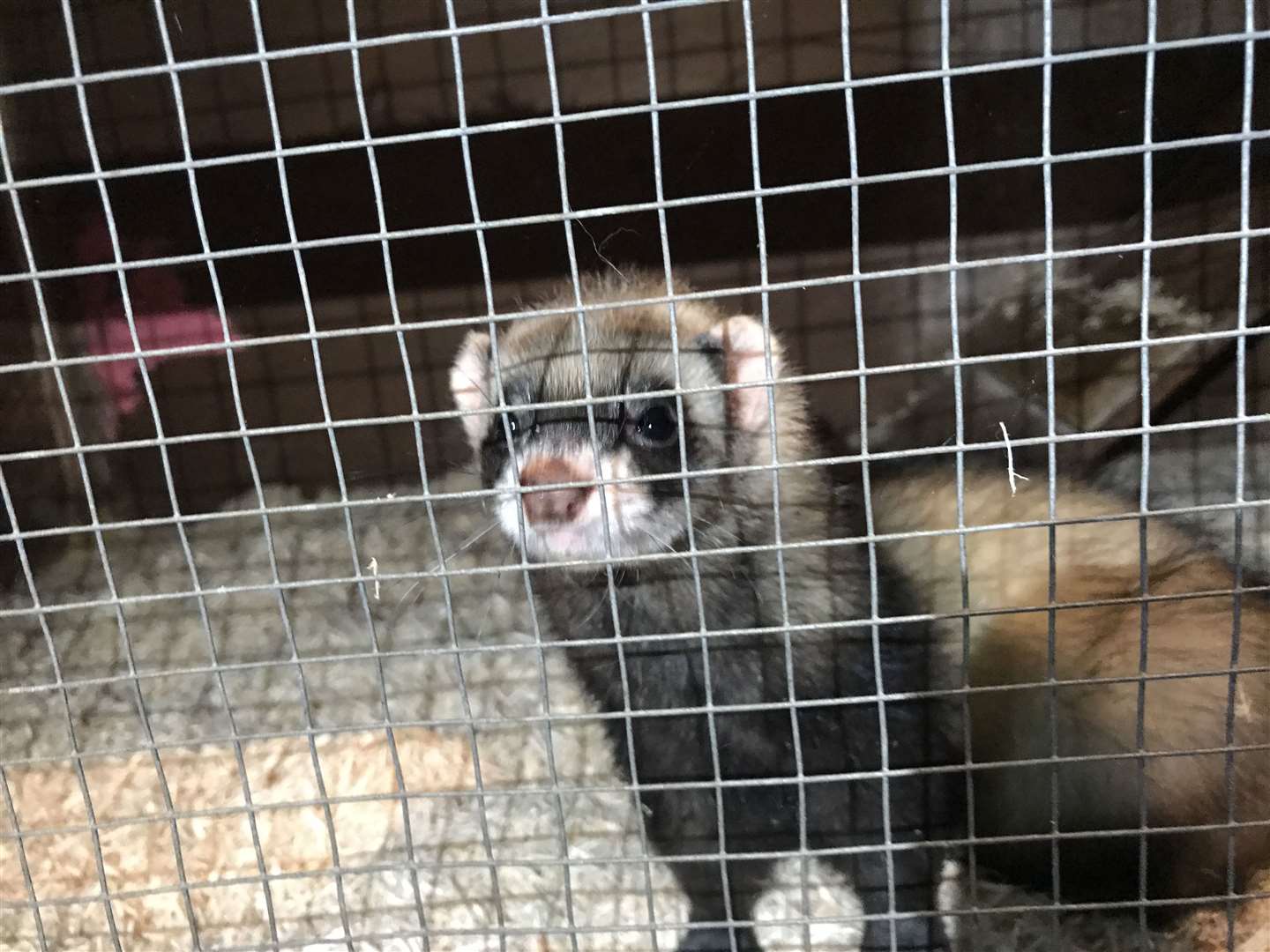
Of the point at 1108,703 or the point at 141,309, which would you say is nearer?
the point at 1108,703

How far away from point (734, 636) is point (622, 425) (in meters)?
0.30

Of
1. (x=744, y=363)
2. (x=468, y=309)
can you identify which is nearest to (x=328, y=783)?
(x=744, y=363)

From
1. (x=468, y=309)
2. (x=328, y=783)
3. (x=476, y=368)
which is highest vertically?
(x=476, y=368)

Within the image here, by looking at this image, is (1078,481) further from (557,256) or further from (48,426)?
(48,426)

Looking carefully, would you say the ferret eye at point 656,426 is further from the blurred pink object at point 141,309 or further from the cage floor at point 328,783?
the blurred pink object at point 141,309

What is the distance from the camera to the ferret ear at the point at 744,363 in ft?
4.02

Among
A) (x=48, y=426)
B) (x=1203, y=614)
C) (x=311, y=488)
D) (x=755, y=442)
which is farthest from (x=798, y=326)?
(x=48, y=426)

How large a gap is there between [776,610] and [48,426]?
1718mm

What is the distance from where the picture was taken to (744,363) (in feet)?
4.11

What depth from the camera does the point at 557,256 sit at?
210 cm

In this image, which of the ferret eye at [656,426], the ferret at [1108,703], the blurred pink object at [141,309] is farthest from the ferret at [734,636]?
the blurred pink object at [141,309]

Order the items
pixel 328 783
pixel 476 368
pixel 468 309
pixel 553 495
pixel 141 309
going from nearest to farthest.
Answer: pixel 553 495 → pixel 476 368 → pixel 328 783 → pixel 141 309 → pixel 468 309

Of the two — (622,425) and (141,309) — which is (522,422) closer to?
(622,425)

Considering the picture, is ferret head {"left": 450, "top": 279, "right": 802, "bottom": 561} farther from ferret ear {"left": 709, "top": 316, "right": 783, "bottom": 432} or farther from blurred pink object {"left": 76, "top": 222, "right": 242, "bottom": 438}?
blurred pink object {"left": 76, "top": 222, "right": 242, "bottom": 438}
